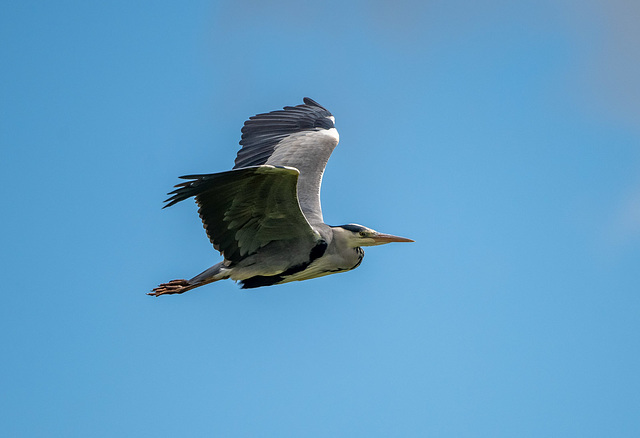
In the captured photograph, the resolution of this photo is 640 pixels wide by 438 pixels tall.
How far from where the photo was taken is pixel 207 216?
870 cm

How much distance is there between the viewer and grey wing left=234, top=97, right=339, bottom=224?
1091 cm

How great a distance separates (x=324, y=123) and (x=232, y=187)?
186 inches

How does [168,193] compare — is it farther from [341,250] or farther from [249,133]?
[249,133]

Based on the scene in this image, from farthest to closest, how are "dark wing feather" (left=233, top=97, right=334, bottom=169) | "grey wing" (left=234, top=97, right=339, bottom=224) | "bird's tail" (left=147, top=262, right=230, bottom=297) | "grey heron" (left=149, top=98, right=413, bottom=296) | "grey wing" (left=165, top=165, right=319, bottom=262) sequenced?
"dark wing feather" (left=233, top=97, right=334, bottom=169) → "grey wing" (left=234, top=97, right=339, bottom=224) → "bird's tail" (left=147, top=262, right=230, bottom=297) → "grey heron" (left=149, top=98, right=413, bottom=296) → "grey wing" (left=165, top=165, right=319, bottom=262)

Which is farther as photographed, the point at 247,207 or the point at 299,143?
the point at 299,143

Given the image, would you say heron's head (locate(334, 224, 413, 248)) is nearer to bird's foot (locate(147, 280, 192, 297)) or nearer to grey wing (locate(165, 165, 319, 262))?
grey wing (locate(165, 165, 319, 262))

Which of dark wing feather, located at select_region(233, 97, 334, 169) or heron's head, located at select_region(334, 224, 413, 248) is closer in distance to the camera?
heron's head, located at select_region(334, 224, 413, 248)

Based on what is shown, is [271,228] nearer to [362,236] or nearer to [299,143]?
[362,236]

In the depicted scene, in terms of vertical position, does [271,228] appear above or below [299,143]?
below

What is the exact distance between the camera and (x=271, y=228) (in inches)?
359

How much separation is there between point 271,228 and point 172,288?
1717mm

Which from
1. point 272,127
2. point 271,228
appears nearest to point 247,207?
point 271,228

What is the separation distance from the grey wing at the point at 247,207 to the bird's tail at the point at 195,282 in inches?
9.3

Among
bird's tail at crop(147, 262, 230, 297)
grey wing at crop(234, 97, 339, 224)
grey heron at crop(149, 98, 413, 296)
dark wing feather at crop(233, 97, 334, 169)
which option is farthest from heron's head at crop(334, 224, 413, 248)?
dark wing feather at crop(233, 97, 334, 169)
